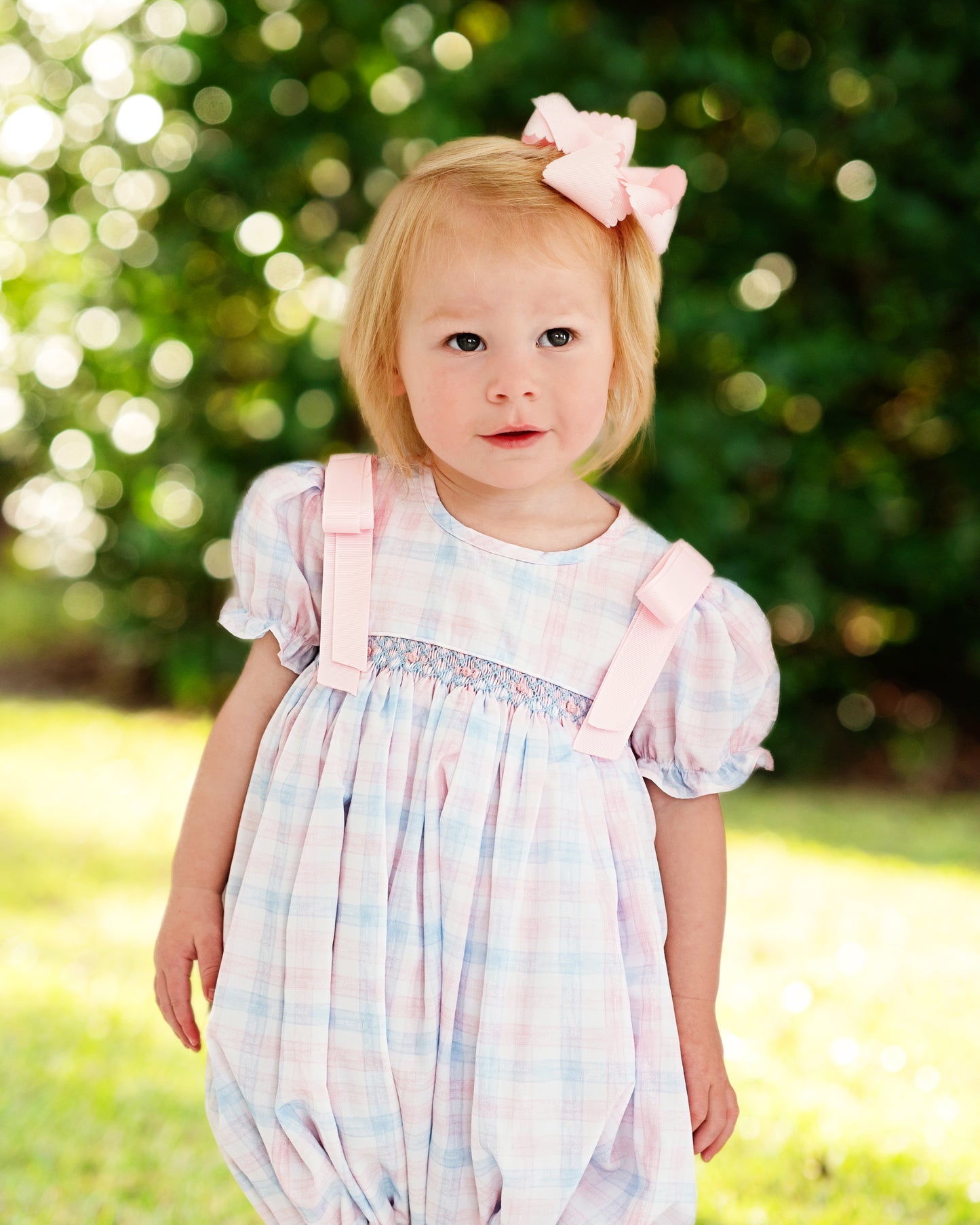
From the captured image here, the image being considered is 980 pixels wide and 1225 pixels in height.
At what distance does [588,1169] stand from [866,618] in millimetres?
3259

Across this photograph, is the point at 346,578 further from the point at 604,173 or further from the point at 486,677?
the point at 604,173

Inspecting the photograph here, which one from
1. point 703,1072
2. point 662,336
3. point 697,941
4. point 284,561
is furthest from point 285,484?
point 662,336

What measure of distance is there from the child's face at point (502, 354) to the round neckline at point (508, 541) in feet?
0.19

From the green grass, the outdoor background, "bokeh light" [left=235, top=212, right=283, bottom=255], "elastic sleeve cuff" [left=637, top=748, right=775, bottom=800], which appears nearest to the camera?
"elastic sleeve cuff" [left=637, top=748, right=775, bottom=800]

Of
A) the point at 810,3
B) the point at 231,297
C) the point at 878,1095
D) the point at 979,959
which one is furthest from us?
the point at 231,297

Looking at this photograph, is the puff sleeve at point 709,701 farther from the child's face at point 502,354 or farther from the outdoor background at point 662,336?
the outdoor background at point 662,336

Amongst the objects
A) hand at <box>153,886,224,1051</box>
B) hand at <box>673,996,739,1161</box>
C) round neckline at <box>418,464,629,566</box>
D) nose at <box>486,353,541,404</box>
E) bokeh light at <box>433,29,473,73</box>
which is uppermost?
bokeh light at <box>433,29,473,73</box>

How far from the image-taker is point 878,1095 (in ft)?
7.32

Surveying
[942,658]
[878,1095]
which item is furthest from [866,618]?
[878,1095]

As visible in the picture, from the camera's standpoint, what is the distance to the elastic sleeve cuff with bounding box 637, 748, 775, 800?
1316 millimetres

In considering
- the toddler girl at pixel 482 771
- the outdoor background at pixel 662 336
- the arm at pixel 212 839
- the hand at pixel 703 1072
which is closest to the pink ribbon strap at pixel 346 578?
the toddler girl at pixel 482 771

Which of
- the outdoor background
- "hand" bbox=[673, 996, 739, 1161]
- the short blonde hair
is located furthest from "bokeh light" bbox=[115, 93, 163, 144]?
"hand" bbox=[673, 996, 739, 1161]

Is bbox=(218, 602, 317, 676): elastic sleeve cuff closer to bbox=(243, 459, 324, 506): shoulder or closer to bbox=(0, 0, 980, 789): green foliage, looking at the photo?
bbox=(243, 459, 324, 506): shoulder

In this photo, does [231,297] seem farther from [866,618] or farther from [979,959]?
[979,959]
